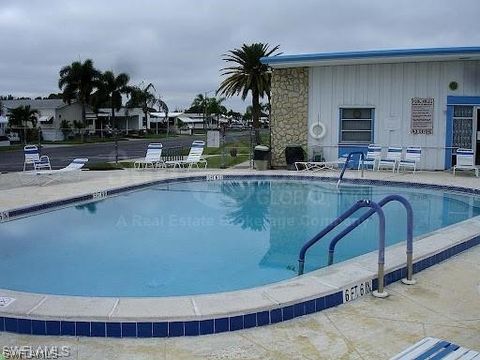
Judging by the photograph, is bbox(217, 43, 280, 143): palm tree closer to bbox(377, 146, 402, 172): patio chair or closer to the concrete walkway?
bbox(377, 146, 402, 172): patio chair

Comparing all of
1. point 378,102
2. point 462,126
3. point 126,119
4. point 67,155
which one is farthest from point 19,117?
point 462,126

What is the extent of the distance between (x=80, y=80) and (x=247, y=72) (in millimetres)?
28272

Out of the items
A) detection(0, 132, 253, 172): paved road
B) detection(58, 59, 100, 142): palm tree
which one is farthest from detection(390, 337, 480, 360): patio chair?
detection(58, 59, 100, 142): palm tree

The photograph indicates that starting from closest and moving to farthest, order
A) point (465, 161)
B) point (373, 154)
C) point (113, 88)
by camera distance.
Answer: point (465, 161), point (373, 154), point (113, 88)

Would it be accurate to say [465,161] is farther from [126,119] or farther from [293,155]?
[126,119]

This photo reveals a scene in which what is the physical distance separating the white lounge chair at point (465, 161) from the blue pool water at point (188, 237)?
8.72 feet

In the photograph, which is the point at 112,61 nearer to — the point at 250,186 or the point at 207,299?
the point at 250,186

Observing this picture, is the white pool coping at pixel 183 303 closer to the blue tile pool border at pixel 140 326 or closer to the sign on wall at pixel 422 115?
the blue tile pool border at pixel 140 326

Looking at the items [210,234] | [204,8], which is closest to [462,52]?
[204,8]

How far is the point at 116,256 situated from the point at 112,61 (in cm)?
4862

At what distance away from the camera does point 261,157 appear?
56.3ft

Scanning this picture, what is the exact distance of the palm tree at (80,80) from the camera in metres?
51.2

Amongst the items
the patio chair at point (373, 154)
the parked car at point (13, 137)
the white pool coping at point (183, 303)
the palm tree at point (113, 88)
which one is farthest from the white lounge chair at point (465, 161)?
the palm tree at point (113, 88)

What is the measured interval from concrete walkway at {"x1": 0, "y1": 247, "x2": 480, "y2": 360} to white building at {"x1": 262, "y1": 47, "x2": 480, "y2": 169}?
12274mm
